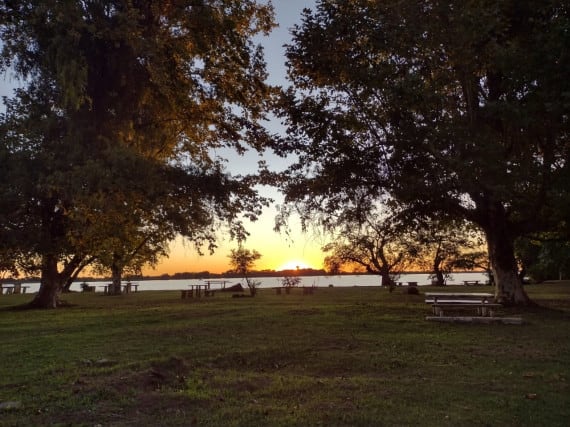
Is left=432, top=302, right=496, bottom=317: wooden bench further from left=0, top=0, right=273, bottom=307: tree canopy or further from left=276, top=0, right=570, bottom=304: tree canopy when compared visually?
left=0, top=0, right=273, bottom=307: tree canopy

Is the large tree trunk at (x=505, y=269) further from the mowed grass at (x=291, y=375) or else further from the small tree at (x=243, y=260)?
the small tree at (x=243, y=260)

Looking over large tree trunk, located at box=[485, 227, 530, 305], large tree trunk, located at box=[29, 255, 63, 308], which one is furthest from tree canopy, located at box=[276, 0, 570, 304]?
large tree trunk, located at box=[29, 255, 63, 308]

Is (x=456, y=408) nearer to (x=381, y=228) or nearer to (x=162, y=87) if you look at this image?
(x=162, y=87)

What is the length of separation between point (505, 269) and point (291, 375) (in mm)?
15234

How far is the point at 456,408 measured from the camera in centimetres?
634

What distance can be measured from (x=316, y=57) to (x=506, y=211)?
10.8m

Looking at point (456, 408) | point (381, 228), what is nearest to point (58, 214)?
point (381, 228)

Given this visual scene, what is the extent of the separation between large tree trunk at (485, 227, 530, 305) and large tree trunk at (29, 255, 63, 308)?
2147 centimetres

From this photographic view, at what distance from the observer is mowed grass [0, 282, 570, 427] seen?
241 inches

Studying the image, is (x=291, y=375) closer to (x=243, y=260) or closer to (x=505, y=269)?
(x=505, y=269)

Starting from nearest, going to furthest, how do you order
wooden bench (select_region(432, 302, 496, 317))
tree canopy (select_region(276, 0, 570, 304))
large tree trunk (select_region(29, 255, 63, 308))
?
tree canopy (select_region(276, 0, 570, 304)) < wooden bench (select_region(432, 302, 496, 317)) < large tree trunk (select_region(29, 255, 63, 308))

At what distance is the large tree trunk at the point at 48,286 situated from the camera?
2720 cm

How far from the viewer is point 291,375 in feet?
27.1

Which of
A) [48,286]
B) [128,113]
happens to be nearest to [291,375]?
[128,113]
